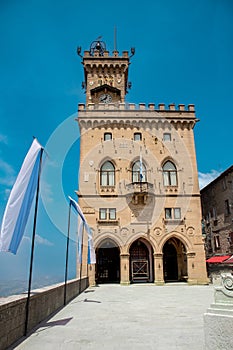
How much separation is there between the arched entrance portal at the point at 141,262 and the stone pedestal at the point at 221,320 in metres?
25.4

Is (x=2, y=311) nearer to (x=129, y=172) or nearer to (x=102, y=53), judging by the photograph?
(x=129, y=172)

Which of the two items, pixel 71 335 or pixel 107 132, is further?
pixel 107 132

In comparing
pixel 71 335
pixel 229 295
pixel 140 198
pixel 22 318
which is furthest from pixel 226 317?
pixel 140 198

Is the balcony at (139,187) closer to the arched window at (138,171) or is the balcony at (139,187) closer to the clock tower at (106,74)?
the arched window at (138,171)

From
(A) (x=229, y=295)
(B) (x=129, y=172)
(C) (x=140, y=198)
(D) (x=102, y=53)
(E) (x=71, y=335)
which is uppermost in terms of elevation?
(D) (x=102, y=53)

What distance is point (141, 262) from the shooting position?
30.6 m

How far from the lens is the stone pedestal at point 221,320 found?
4.89 metres

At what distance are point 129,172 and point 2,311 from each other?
25021 millimetres

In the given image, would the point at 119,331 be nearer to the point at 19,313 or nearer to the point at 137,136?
the point at 19,313

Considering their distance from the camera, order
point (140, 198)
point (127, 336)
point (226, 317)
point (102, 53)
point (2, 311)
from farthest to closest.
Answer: point (102, 53)
point (140, 198)
point (127, 336)
point (2, 311)
point (226, 317)

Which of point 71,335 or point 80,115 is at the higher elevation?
point 80,115

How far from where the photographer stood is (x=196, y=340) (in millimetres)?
6789

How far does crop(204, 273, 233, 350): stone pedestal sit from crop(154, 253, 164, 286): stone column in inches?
927

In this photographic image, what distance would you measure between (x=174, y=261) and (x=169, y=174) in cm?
1028
